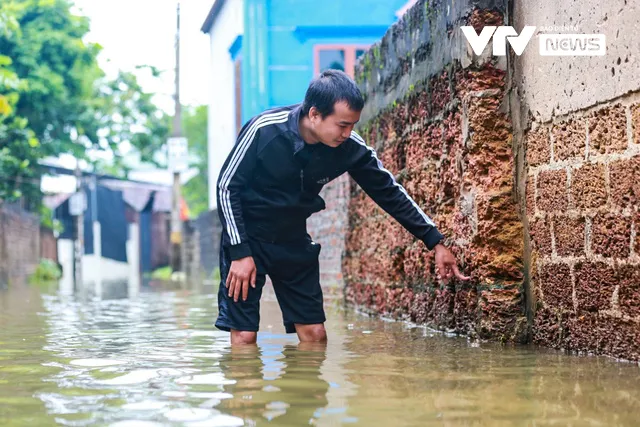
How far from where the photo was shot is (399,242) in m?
7.38

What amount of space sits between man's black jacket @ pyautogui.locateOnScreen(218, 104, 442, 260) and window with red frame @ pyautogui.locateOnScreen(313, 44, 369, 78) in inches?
551

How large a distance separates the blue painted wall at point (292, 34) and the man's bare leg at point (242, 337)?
561 inches

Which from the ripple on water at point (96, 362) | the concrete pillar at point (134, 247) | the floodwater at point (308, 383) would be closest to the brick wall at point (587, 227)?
the floodwater at point (308, 383)

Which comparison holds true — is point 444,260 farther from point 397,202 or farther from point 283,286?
point 283,286

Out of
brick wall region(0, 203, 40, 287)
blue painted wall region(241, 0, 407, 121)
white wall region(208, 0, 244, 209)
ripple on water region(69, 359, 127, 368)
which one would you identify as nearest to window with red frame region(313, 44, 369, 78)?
blue painted wall region(241, 0, 407, 121)

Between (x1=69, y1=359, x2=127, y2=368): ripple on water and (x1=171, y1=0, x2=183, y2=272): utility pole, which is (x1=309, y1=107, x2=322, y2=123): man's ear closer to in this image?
(x1=69, y1=359, x2=127, y2=368): ripple on water

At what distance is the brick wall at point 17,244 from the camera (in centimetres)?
2583

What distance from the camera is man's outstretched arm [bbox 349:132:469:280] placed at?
17.4ft

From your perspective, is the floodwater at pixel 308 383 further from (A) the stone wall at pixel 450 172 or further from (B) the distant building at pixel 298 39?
(B) the distant building at pixel 298 39

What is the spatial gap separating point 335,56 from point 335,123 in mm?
14744

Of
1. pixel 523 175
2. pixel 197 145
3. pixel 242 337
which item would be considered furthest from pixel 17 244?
pixel 523 175

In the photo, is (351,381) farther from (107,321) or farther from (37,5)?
(37,5)

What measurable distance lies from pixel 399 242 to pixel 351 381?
11.5 ft

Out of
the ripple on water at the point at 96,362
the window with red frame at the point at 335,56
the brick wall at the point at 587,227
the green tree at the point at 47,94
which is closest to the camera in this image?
the brick wall at the point at 587,227
